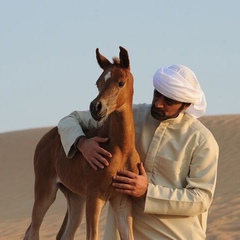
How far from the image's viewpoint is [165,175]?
18.2 feet

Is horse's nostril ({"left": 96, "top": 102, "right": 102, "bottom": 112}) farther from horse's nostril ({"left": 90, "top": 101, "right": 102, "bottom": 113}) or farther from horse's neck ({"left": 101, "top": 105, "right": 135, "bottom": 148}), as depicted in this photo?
horse's neck ({"left": 101, "top": 105, "right": 135, "bottom": 148})

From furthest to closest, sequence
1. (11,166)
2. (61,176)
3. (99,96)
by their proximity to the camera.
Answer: (11,166) → (61,176) → (99,96)

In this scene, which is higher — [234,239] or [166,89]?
[166,89]

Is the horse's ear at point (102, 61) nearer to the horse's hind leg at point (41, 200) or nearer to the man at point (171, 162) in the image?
the man at point (171, 162)

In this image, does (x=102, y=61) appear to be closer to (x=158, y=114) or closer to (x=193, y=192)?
(x=158, y=114)

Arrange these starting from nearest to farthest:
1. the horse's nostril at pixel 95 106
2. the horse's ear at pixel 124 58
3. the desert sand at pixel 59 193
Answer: the horse's nostril at pixel 95 106 < the horse's ear at pixel 124 58 < the desert sand at pixel 59 193

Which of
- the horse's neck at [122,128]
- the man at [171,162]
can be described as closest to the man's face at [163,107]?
the man at [171,162]

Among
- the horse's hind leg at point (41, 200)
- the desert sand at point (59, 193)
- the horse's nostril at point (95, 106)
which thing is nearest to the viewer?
the horse's nostril at point (95, 106)

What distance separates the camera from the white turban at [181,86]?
17.5ft

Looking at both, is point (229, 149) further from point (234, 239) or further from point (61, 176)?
point (61, 176)

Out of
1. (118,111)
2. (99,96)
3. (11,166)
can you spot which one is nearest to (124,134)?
(118,111)

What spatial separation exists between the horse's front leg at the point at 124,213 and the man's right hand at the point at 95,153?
28cm

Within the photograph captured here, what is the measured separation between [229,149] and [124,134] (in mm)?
21793

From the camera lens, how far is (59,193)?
25078 millimetres
